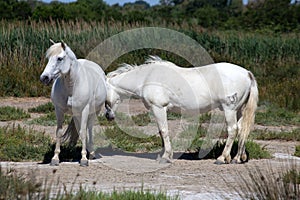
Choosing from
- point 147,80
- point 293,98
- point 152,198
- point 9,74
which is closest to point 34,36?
point 9,74

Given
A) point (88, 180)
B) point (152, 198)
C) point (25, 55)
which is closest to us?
point (152, 198)

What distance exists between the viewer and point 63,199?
233 inches

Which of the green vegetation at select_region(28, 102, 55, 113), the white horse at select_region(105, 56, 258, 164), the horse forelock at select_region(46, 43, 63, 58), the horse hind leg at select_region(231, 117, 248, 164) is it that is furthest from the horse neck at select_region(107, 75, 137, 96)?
the green vegetation at select_region(28, 102, 55, 113)

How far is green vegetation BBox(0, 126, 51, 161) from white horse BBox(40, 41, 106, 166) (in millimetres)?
667

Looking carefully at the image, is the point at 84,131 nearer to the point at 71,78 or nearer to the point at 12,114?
the point at 71,78

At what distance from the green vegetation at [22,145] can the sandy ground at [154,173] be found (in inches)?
16.2

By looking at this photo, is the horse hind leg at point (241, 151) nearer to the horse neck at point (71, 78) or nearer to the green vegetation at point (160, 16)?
the horse neck at point (71, 78)

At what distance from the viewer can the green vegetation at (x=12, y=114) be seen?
14.9m

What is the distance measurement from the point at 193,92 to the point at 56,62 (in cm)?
242

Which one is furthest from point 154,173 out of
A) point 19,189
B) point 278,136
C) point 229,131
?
point 278,136

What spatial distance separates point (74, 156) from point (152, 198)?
409cm

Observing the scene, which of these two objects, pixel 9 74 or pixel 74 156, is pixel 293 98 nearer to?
pixel 9 74

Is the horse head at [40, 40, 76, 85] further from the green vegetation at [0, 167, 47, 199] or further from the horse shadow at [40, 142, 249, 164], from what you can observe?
the green vegetation at [0, 167, 47, 199]

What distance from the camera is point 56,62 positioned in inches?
371
